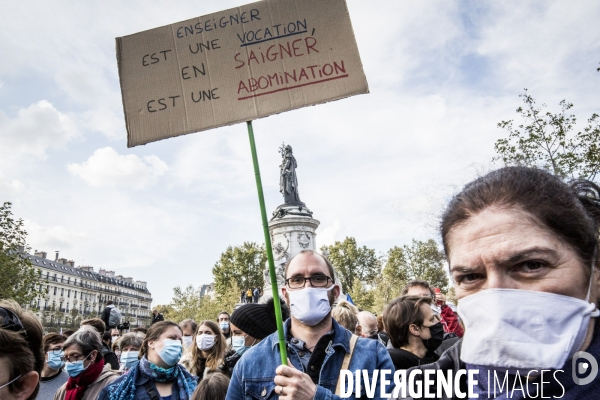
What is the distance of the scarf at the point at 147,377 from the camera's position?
391cm

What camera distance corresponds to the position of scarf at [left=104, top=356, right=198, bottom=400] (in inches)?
154

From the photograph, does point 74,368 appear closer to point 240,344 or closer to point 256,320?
point 240,344

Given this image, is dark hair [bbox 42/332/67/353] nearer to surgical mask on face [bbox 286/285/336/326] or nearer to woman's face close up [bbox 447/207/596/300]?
surgical mask on face [bbox 286/285/336/326]

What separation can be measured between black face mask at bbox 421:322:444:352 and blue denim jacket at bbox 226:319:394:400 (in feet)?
4.64

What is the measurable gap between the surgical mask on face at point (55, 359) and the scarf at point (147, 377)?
70.6 inches

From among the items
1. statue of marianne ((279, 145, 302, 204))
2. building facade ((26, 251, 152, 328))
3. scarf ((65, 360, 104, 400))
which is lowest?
scarf ((65, 360, 104, 400))

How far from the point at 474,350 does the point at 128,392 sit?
3.51 metres

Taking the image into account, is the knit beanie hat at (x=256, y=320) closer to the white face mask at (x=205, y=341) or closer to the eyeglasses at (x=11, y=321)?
the white face mask at (x=205, y=341)

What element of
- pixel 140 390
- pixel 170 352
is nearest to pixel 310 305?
pixel 170 352

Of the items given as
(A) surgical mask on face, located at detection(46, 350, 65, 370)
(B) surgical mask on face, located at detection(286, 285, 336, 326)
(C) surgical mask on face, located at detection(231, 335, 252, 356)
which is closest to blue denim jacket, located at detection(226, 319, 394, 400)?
(B) surgical mask on face, located at detection(286, 285, 336, 326)

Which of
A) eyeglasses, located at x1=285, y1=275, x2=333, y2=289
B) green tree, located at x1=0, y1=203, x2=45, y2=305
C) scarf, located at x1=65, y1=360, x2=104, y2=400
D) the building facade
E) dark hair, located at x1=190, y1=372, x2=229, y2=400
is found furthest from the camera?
the building facade

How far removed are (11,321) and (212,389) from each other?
188 centimetres

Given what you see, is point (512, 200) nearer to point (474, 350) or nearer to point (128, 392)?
point (474, 350)

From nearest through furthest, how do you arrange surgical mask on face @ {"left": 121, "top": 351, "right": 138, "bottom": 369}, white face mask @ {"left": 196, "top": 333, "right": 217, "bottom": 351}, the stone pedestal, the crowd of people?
1. the crowd of people
2. white face mask @ {"left": 196, "top": 333, "right": 217, "bottom": 351}
3. surgical mask on face @ {"left": 121, "top": 351, "right": 138, "bottom": 369}
4. the stone pedestal
